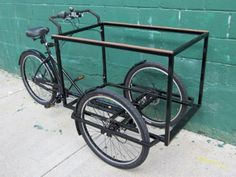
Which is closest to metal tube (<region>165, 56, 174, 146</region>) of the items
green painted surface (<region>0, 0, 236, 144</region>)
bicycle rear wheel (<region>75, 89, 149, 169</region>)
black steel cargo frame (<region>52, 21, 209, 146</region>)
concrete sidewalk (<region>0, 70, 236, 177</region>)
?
black steel cargo frame (<region>52, 21, 209, 146</region>)

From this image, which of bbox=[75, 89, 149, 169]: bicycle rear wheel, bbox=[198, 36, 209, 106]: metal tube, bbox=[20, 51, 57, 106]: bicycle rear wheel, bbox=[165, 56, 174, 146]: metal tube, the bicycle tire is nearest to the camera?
bbox=[165, 56, 174, 146]: metal tube

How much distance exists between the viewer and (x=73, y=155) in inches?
93.7

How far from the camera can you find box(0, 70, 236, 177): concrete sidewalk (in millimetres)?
2154

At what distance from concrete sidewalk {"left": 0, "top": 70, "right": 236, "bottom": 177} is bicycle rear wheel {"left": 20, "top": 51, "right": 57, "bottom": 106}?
313 millimetres

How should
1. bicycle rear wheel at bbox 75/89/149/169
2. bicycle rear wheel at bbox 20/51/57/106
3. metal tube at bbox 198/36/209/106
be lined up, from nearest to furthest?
bicycle rear wheel at bbox 75/89/149/169
metal tube at bbox 198/36/209/106
bicycle rear wheel at bbox 20/51/57/106

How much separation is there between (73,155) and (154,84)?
0.97 metres

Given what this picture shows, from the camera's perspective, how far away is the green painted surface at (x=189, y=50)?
6.91 ft

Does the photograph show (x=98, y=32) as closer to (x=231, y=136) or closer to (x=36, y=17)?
(x=36, y=17)

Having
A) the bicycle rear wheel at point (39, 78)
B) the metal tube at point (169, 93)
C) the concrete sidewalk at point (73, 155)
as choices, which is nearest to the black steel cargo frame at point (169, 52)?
the metal tube at point (169, 93)

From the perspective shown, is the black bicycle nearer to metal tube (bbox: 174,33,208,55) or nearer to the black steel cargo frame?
the black steel cargo frame

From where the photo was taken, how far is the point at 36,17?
134 inches

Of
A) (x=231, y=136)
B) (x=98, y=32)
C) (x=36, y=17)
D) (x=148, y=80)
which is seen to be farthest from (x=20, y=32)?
(x=231, y=136)

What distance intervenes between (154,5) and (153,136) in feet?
3.65

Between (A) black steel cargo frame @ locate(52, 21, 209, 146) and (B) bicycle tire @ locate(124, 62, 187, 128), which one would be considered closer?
(A) black steel cargo frame @ locate(52, 21, 209, 146)
